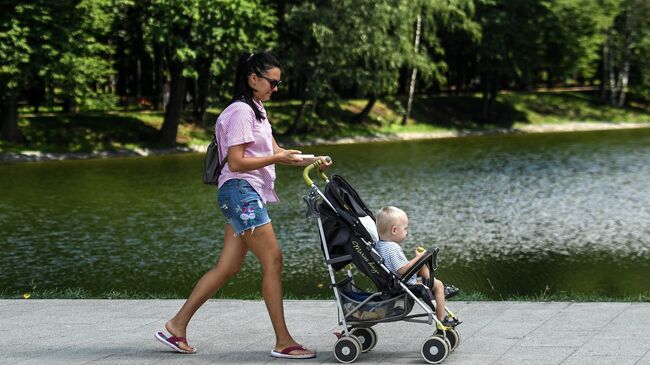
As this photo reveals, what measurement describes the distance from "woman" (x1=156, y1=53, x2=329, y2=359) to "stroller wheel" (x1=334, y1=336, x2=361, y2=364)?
0.88 ft

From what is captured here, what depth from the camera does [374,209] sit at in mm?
21172

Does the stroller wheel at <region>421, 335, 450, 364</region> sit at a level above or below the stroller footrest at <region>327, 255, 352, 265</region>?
below

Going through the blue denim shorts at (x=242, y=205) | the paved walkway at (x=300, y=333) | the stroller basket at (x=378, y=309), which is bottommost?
the paved walkway at (x=300, y=333)

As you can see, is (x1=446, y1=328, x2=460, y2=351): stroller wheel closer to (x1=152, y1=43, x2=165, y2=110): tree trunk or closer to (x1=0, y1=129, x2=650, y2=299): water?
(x1=0, y1=129, x2=650, y2=299): water

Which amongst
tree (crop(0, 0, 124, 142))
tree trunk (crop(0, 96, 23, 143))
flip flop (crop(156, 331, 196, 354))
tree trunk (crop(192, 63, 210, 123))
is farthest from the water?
tree trunk (crop(192, 63, 210, 123))

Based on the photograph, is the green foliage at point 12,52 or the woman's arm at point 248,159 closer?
the woman's arm at point 248,159

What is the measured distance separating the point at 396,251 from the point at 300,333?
4.08 feet

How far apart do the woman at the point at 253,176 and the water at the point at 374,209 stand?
4556 mm

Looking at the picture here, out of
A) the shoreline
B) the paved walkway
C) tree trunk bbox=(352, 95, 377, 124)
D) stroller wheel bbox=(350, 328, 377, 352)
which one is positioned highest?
stroller wheel bbox=(350, 328, 377, 352)

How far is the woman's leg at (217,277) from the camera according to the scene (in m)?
7.45

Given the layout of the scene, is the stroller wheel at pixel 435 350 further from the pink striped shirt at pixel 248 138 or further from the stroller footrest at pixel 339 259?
the pink striped shirt at pixel 248 138

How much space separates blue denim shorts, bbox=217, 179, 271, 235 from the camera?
721 cm

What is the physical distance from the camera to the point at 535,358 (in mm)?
6926

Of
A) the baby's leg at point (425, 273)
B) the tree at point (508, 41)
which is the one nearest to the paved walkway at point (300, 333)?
the baby's leg at point (425, 273)
